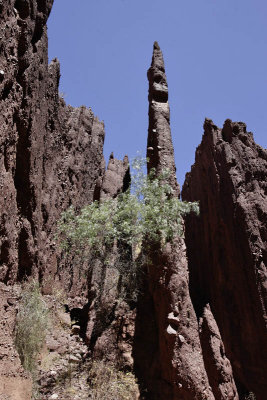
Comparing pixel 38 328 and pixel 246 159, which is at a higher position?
pixel 246 159

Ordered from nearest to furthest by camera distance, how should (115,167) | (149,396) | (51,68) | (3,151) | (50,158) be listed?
(3,151), (149,396), (50,158), (51,68), (115,167)

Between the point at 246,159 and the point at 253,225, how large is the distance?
3.44m

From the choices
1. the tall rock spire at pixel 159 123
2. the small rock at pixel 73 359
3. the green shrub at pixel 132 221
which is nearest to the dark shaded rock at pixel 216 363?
the green shrub at pixel 132 221

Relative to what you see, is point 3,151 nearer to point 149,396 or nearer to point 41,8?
point 41,8

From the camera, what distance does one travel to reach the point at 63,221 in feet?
41.4

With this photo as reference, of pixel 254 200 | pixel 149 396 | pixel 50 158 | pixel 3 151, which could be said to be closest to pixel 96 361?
pixel 149 396

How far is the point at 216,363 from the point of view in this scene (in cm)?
1080

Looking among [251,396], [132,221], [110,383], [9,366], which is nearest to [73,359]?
[110,383]

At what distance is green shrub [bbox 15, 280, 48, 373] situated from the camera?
7398mm

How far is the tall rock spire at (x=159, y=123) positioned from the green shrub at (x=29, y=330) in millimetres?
6161

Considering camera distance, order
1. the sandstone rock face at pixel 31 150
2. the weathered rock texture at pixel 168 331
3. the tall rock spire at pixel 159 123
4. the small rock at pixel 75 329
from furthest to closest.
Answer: the tall rock spire at pixel 159 123, the small rock at pixel 75 329, the weathered rock texture at pixel 168 331, the sandstone rock face at pixel 31 150

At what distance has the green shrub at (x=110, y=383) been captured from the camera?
26.9 ft

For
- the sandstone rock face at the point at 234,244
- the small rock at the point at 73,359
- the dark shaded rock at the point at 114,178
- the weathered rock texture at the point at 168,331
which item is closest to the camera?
the weathered rock texture at the point at 168,331

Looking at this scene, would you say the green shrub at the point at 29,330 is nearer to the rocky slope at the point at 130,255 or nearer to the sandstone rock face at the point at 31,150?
the rocky slope at the point at 130,255
